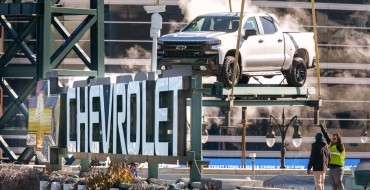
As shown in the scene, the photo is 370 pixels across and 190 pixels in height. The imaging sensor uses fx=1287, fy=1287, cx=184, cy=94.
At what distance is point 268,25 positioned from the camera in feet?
110

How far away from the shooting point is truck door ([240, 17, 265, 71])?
32.3 m

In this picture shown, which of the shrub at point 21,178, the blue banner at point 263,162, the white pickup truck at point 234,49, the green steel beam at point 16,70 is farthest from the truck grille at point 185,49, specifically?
the blue banner at point 263,162

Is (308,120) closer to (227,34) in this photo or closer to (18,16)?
(18,16)

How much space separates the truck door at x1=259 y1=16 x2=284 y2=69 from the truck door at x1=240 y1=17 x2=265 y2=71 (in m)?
0.21

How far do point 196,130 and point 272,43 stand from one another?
670 centimetres

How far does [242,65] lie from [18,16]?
11.3 metres

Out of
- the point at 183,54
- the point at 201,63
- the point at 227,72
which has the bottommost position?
the point at 227,72

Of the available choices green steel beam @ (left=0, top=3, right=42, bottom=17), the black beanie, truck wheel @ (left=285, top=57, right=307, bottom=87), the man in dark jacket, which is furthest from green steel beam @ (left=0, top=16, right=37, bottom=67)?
the black beanie

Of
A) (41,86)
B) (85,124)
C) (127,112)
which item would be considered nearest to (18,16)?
(41,86)

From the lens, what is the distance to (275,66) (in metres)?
33.4

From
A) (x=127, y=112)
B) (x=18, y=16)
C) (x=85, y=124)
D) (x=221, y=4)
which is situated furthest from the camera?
(x=221, y=4)

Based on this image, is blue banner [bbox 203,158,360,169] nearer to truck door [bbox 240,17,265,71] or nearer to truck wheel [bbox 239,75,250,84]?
truck wheel [bbox 239,75,250,84]

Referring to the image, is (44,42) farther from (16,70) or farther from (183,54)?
(183,54)

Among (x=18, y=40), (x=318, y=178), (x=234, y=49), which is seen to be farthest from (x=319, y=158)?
(x=18, y=40)
